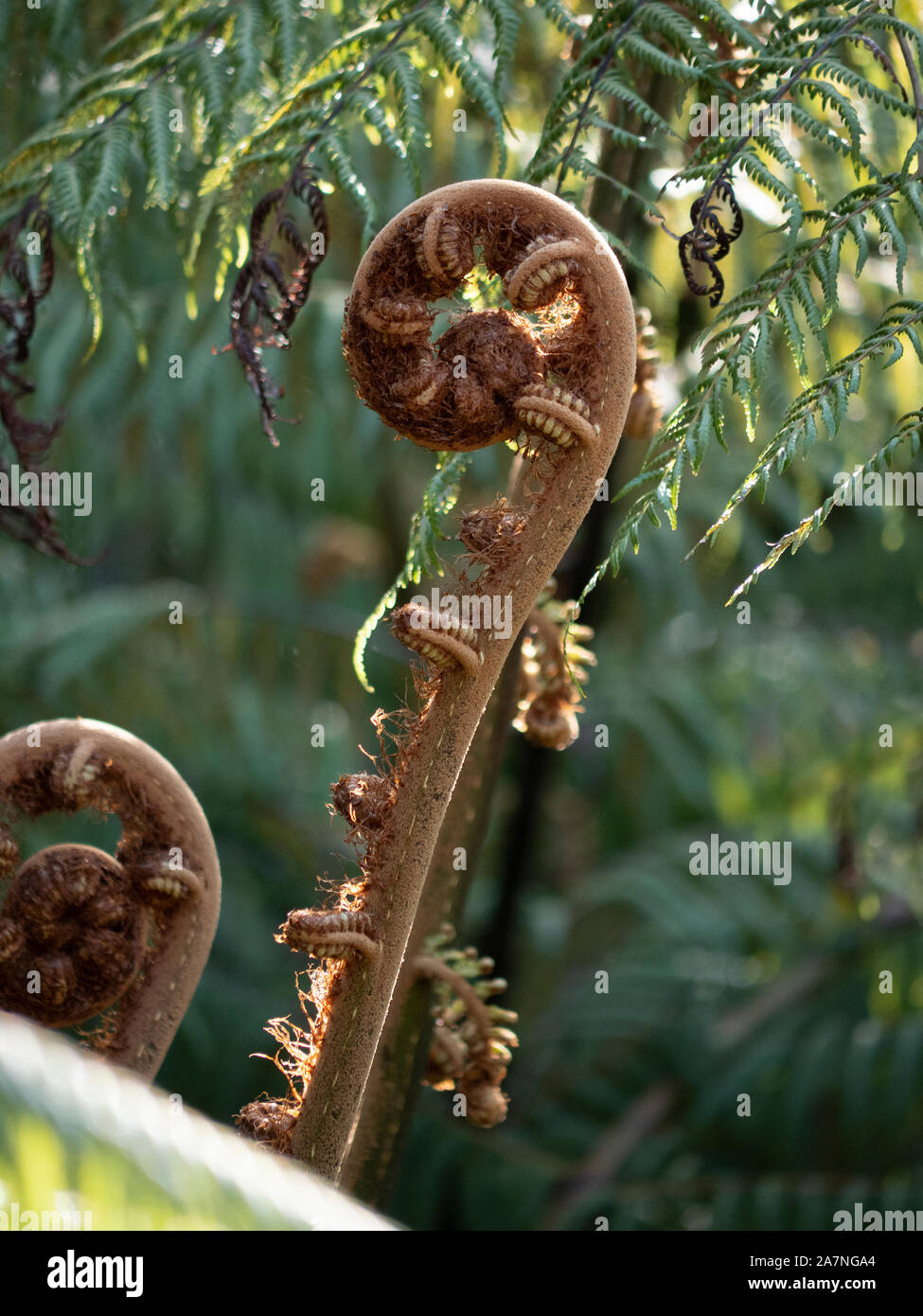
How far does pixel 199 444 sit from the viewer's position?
2.95 metres

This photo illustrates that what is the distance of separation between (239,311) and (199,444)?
7.22 feet

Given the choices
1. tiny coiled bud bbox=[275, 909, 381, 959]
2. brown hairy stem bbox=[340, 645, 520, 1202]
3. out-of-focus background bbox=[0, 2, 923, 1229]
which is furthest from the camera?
out-of-focus background bbox=[0, 2, 923, 1229]

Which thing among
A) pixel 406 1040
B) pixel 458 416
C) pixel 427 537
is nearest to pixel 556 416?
pixel 458 416

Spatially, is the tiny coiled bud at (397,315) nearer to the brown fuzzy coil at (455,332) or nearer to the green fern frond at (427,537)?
the brown fuzzy coil at (455,332)

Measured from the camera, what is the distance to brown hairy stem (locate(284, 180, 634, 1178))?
66 cm

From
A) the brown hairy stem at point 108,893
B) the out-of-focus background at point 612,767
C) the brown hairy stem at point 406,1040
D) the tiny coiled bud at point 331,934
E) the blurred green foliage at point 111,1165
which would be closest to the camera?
the blurred green foliage at point 111,1165

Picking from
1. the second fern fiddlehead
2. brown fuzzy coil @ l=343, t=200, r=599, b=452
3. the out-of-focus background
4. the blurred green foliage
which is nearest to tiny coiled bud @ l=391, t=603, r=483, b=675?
the second fern fiddlehead

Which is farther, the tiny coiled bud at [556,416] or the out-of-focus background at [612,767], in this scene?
the out-of-focus background at [612,767]

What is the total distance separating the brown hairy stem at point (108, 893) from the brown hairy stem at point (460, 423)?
0.40 ft

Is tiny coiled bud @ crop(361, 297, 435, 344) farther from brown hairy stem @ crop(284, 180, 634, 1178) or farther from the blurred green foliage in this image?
the blurred green foliage

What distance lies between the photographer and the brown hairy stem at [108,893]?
29.0 inches

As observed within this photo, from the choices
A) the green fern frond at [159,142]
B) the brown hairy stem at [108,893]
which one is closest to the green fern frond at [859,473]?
A: the brown hairy stem at [108,893]

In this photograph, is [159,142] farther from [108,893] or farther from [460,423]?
[108,893]
